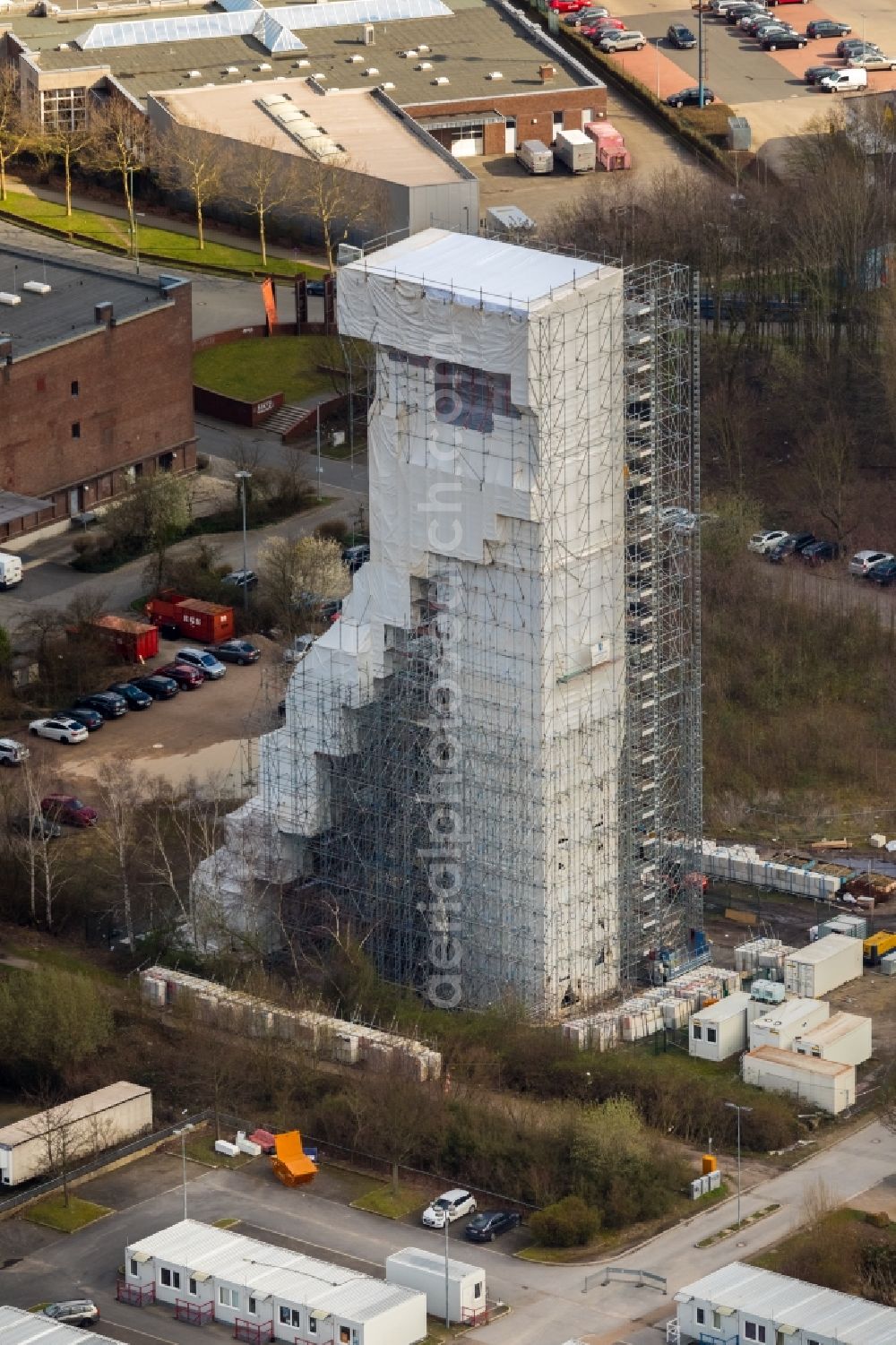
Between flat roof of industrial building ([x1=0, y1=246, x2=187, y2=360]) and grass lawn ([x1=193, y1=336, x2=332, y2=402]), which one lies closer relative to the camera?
flat roof of industrial building ([x1=0, y1=246, x2=187, y2=360])

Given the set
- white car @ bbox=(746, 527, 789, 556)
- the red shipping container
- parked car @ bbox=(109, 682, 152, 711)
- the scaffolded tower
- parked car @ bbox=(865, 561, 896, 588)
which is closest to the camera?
the scaffolded tower

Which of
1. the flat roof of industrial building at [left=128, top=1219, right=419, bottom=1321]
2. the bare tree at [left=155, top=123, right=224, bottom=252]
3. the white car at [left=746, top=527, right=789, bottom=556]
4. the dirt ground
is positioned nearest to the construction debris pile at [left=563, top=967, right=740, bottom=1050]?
the flat roof of industrial building at [left=128, top=1219, right=419, bottom=1321]

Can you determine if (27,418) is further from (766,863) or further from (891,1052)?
(891,1052)

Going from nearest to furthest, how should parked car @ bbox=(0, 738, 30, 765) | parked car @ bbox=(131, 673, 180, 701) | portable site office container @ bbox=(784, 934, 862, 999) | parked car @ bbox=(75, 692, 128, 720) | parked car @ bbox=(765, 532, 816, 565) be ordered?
1. portable site office container @ bbox=(784, 934, 862, 999)
2. parked car @ bbox=(0, 738, 30, 765)
3. parked car @ bbox=(75, 692, 128, 720)
4. parked car @ bbox=(131, 673, 180, 701)
5. parked car @ bbox=(765, 532, 816, 565)

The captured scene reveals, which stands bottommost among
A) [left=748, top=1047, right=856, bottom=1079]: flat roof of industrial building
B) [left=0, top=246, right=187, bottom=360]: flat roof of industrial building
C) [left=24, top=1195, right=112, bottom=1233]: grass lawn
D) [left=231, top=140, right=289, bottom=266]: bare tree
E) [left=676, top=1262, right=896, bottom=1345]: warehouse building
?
[left=24, top=1195, right=112, bottom=1233]: grass lawn

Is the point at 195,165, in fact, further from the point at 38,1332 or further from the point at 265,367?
the point at 38,1332

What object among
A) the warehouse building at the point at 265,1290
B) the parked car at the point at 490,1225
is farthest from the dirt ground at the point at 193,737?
the warehouse building at the point at 265,1290

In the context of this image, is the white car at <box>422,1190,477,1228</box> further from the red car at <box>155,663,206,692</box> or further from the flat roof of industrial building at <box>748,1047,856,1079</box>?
the red car at <box>155,663,206,692</box>
